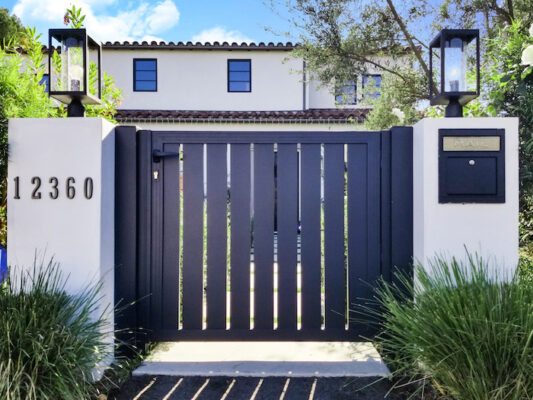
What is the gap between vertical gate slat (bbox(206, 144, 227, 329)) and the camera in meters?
3.22

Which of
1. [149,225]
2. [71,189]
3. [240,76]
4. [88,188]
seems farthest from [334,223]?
[240,76]

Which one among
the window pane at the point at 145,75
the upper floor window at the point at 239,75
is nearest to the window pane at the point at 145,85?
the window pane at the point at 145,75

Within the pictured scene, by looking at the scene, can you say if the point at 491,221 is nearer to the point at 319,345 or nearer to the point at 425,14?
the point at 319,345

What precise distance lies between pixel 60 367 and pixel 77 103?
183cm

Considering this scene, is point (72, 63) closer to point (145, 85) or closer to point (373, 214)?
point (373, 214)

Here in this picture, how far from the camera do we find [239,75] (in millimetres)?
13984

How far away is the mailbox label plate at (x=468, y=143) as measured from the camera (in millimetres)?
2922

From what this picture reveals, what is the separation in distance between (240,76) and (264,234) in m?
11.7

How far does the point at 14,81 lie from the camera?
3.04 m

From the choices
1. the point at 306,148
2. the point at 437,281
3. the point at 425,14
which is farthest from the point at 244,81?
the point at 437,281

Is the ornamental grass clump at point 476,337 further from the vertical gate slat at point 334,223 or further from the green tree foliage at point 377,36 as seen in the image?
the green tree foliage at point 377,36

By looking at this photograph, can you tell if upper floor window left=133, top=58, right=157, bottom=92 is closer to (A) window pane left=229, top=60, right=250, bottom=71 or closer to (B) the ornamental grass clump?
(A) window pane left=229, top=60, right=250, bottom=71

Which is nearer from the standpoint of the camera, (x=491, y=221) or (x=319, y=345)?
(x=491, y=221)

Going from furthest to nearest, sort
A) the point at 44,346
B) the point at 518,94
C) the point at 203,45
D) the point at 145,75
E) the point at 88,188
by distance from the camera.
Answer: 1. the point at 145,75
2. the point at 203,45
3. the point at 518,94
4. the point at 88,188
5. the point at 44,346
